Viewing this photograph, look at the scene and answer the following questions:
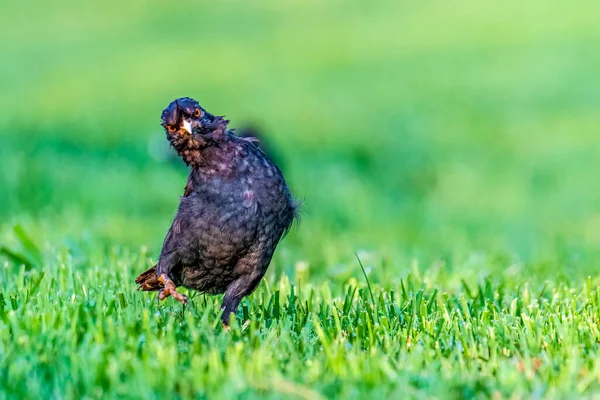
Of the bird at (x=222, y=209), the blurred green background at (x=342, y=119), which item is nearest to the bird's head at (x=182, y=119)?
the bird at (x=222, y=209)

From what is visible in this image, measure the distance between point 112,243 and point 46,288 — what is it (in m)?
2.27

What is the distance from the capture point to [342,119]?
53.0ft

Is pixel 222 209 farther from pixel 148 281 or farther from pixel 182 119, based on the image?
pixel 148 281

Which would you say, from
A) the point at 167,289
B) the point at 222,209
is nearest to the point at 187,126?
the point at 222,209

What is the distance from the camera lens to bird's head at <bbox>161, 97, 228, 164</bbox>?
5.07 metres

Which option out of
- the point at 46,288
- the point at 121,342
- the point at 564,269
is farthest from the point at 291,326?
the point at 564,269

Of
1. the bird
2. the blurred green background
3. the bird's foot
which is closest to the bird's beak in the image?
the bird

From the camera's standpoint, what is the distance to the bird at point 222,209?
5.07m

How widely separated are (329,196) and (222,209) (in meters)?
6.10

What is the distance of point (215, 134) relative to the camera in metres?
5.22

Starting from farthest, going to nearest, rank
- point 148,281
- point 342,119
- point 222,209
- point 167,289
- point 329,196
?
point 342,119 < point 329,196 < point 148,281 < point 222,209 < point 167,289

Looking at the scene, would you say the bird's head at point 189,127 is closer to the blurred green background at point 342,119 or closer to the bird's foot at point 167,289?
the bird's foot at point 167,289

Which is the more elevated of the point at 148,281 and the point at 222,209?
the point at 222,209

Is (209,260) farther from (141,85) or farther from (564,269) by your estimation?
(141,85)
